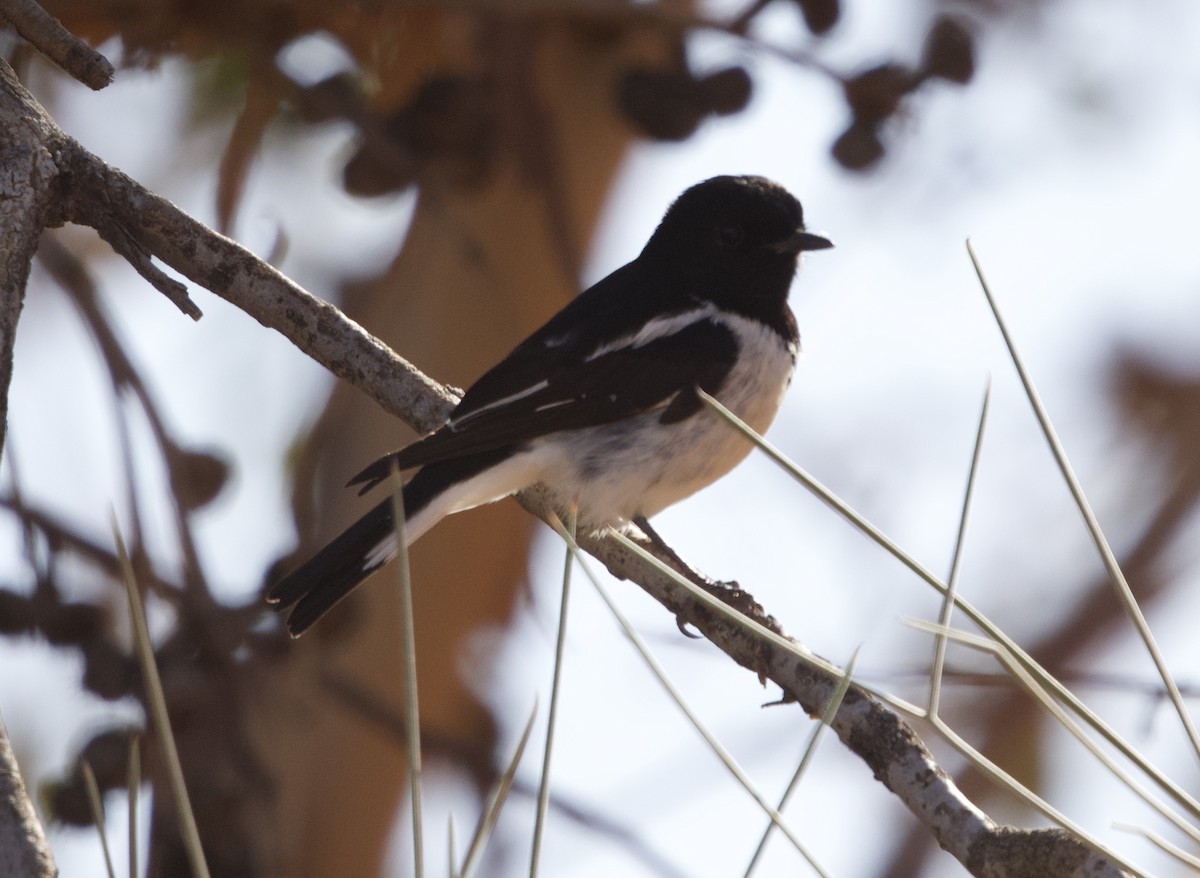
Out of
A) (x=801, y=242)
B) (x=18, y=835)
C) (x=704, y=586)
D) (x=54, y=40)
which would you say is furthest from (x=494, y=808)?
(x=801, y=242)

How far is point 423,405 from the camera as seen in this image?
8.30ft

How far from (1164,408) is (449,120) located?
12.3ft

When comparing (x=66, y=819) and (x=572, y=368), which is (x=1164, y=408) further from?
A: (x=66, y=819)

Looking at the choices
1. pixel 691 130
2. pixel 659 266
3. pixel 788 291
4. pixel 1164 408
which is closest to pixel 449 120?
pixel 691 130

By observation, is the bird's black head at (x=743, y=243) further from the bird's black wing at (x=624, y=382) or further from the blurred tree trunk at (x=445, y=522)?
the blurred tree trunk at (x=445, y=522)

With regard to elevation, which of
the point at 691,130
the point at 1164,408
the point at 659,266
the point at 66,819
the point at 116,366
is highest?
the point at 1164,408

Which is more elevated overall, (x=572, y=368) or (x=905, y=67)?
(x=905, y=67)

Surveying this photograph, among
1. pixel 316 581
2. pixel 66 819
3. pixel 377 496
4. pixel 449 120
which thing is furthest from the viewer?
pixel 377 496

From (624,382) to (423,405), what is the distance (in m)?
0.66

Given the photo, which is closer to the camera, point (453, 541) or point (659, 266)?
point (659, 266)

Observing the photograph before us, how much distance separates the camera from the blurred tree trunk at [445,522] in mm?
4004

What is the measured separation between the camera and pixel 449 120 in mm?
2988

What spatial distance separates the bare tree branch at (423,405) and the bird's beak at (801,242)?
0.94 m

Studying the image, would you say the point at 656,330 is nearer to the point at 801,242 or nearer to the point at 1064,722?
the point at 801,242
